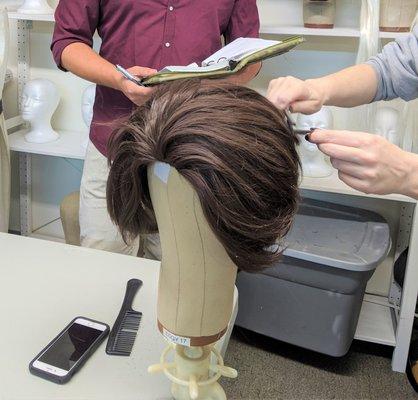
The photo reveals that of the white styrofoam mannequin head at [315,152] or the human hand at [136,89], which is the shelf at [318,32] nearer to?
the white styrofoam mannequin head at [315,152]

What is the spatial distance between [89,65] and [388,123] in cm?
98

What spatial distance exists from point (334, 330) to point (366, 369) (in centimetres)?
25

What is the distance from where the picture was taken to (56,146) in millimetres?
2045

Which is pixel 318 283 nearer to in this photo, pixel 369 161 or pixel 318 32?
pixel 318 32

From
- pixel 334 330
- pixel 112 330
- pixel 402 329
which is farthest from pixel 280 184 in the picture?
pixel 402 329

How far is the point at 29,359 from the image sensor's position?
2.51 feet

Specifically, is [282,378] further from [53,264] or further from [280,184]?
[280,184]

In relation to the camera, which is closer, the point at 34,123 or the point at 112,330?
the point at 112,330

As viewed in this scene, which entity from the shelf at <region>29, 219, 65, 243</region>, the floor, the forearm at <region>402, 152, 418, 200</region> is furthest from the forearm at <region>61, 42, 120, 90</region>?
the shelf at <region>29, 219, 65, 243</region>

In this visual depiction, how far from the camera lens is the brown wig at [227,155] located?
0.60 m

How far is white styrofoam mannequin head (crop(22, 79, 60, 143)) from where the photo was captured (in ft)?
6.70

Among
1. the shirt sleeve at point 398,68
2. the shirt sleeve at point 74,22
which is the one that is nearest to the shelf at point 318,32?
the shirt sleeve at point 398,68

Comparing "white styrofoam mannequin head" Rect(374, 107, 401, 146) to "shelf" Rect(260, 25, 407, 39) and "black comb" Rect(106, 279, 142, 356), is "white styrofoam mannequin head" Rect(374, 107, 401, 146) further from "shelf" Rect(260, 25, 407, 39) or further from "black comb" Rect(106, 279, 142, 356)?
"black comb" Rect(106, 279, 142, 356)

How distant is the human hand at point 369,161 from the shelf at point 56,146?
137 centimetres
